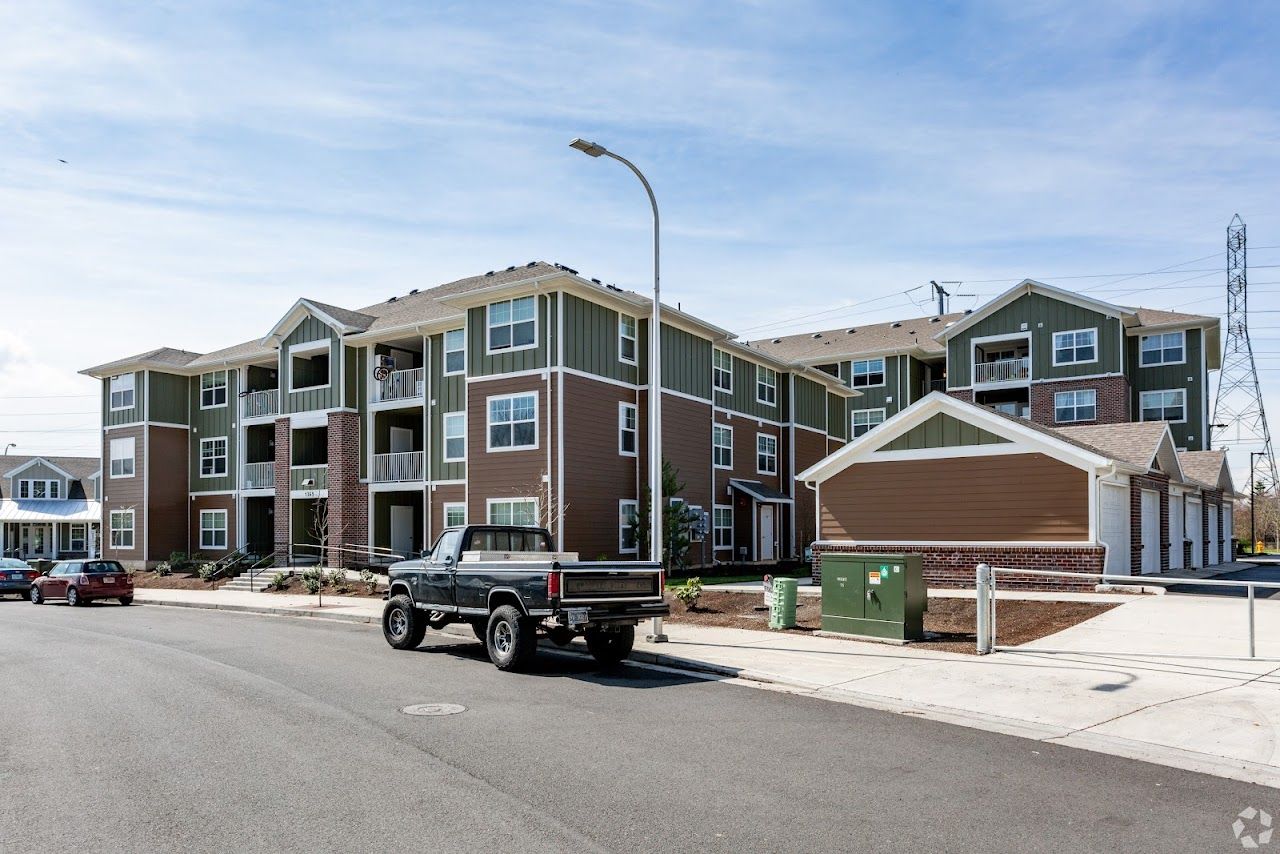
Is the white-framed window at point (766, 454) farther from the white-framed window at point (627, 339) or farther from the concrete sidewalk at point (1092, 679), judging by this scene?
the concrete sidewalk at point (1092, 679)

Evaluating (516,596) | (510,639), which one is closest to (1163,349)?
(516,596)

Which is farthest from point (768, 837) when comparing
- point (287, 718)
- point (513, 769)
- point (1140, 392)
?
point (1140, 392)

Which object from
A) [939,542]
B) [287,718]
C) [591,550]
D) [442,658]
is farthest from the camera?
[591,550]

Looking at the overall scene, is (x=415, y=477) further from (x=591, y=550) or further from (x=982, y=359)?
(x=982, y=359)

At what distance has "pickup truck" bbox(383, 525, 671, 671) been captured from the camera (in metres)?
12.8

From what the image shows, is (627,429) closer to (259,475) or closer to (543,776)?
(259,475)

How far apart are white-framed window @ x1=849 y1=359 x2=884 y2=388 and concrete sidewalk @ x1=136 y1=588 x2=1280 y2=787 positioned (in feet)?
109

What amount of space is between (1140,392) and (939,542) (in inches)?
1042

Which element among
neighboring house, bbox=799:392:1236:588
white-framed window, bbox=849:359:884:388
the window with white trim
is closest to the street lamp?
neighboring house, bbox=799:392:1236:588

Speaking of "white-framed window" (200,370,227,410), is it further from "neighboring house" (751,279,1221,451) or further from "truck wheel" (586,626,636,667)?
"neighboring house" (751,279,1221,451)

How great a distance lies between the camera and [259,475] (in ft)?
126

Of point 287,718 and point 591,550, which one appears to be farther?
point 591,550

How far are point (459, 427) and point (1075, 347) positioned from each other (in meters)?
27.8

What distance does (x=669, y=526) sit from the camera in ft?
96.2
